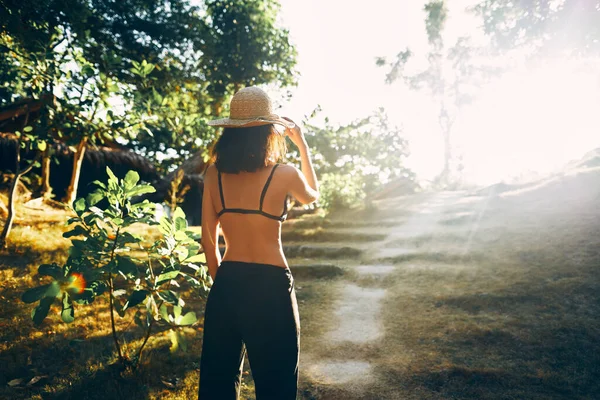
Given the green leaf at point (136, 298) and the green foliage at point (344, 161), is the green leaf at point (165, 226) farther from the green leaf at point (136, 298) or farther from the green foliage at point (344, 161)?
the green foliage at point (344, 161)

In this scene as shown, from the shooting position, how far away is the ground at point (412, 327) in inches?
137

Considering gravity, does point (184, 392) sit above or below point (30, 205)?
below

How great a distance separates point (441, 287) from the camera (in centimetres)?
636

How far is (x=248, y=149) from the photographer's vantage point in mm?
1945

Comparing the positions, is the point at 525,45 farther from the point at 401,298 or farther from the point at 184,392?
the point at 184,392

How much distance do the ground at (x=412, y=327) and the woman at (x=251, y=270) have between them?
6.12ft

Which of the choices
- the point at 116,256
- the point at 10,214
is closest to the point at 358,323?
the point at 116,256

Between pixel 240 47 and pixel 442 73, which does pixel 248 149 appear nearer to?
pixel 240 47

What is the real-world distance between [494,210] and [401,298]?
7865 mm

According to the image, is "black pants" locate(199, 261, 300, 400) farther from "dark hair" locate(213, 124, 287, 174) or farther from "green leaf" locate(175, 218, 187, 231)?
"green leaf" locate(175, 218, 187, 231)

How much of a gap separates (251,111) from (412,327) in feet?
13.7

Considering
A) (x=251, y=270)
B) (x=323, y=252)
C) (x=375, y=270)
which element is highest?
(x=251, y=270)

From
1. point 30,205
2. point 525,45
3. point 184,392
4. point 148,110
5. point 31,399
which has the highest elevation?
point 525,45

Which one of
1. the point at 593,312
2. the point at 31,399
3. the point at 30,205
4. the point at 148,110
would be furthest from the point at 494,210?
the point at 30,205
